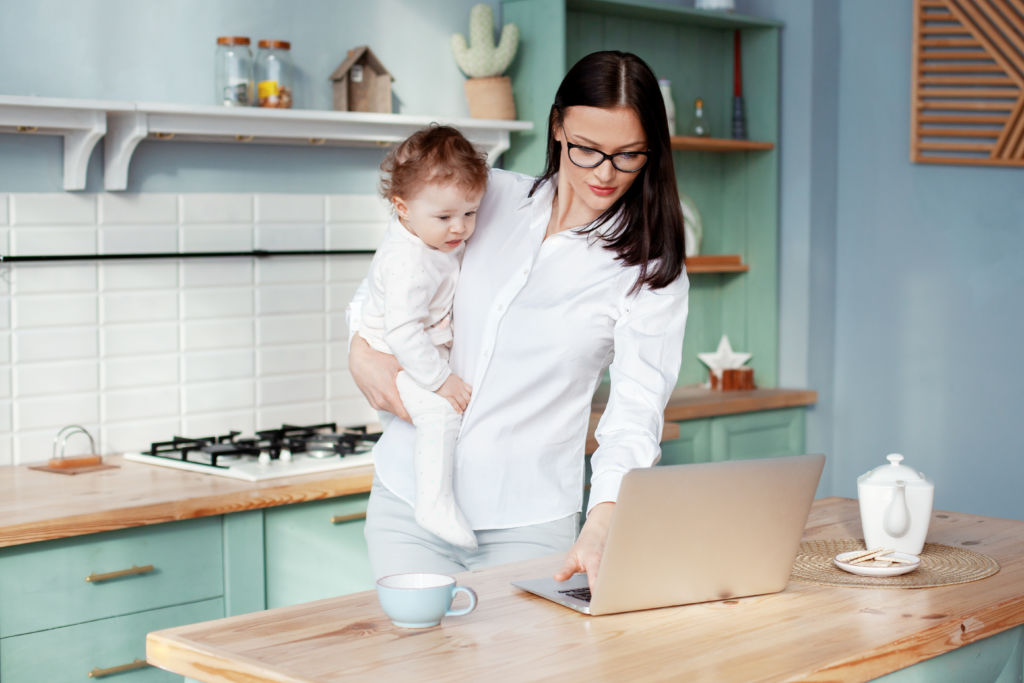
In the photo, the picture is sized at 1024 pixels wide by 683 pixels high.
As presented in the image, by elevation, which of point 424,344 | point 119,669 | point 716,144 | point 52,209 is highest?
point 716,144

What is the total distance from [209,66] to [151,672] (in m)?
1.62

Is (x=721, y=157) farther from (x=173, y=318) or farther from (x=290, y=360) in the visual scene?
(x=173, y=318)

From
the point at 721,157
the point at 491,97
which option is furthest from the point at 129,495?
the point at 721,157

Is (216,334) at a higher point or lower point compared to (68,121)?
lower

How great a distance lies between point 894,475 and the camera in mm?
2031

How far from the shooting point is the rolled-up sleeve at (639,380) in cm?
189

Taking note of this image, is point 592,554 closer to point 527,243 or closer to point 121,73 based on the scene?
point 527,243

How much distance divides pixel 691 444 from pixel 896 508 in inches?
87.2

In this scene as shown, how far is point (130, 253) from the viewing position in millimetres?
3262

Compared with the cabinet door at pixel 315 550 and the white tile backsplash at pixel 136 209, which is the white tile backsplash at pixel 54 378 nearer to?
the white tile backsplash at pixel 136 209

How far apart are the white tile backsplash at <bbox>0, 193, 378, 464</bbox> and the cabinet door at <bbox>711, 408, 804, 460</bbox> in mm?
1251

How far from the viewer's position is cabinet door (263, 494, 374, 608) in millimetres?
2857

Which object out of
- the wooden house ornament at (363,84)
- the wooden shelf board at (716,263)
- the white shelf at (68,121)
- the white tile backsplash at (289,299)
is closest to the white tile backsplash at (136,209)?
the white shelf at (68,121)

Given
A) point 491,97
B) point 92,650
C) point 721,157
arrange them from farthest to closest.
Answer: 1. point 721,157
2. point 491,97
3. point 92,650
